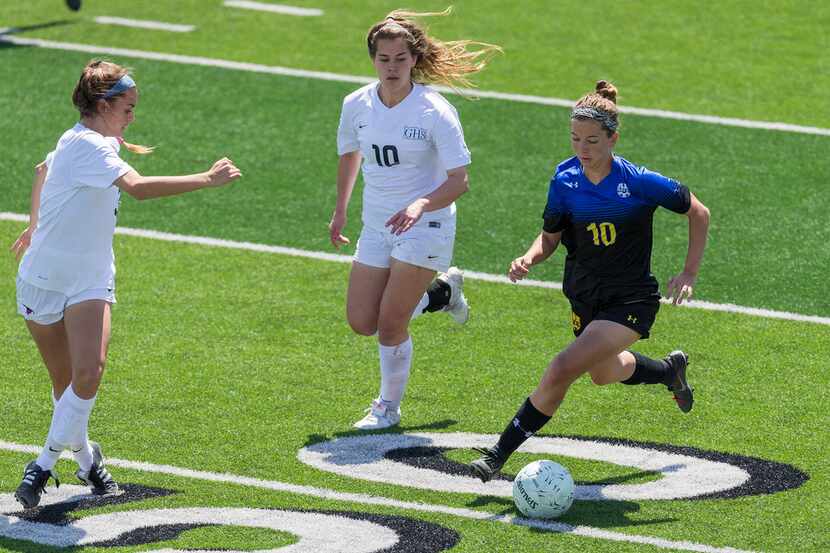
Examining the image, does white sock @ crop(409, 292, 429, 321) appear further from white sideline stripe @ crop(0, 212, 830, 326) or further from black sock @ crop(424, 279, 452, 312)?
white sideline stripe @ crop(0, 212, 830, 326)

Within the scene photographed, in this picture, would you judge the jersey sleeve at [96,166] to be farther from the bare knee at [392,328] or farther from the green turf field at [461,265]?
the bare knee at [392,328]

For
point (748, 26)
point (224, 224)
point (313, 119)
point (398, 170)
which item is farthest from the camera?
point (748, 26)

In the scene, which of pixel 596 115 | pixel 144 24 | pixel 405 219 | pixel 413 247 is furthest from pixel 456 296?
pixel 144 24

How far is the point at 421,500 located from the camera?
8.57 metres

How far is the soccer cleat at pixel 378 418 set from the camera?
9.88m

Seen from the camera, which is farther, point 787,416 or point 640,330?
point 787,416

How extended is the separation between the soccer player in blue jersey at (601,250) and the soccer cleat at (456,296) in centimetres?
221

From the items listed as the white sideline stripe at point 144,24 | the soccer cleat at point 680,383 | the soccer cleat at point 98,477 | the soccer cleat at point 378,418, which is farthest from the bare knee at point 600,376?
the white sideline stripe at point 144,24

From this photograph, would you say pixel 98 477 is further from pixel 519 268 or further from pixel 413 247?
pixel 519 268

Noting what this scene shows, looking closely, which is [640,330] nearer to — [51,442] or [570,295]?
[570,295]

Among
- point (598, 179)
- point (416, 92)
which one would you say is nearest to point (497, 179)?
point (416, 92)

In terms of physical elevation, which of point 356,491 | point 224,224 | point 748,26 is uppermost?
point 748,26

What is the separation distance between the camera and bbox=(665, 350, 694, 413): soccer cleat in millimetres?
9664

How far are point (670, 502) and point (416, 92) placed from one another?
9.79 ft
